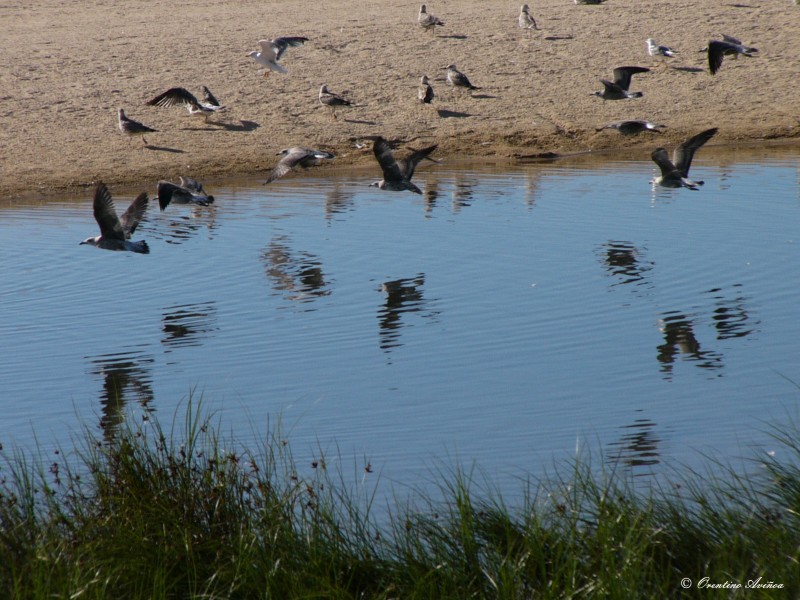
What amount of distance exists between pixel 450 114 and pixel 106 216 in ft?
38.9

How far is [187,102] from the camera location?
21.2 metres

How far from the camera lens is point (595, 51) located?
85.3ft

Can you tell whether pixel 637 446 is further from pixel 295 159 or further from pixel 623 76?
pixel 623 76

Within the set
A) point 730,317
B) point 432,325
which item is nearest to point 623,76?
point 730,317

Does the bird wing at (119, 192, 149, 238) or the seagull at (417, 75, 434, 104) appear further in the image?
the seagull at (417, 75, 434, 104)

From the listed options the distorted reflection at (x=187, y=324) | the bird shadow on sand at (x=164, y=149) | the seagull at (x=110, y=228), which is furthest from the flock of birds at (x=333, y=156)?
the distorted reflection at (x=187, y=324)

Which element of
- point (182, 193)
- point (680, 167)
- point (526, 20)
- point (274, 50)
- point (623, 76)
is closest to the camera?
point (182, 193)

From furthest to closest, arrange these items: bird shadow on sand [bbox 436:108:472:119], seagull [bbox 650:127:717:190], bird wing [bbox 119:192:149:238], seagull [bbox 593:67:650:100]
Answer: bird shadow on sand [bbox 436:108:472:119] < seagull [bbox 593:67:650:100] < seagull [bbox 650:127:717:190] < bird wing [bbox 119:192:149:238]

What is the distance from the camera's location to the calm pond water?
7.26 meters

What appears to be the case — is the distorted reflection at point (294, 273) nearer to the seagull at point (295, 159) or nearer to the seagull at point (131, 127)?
the seagull at point (295, 159)

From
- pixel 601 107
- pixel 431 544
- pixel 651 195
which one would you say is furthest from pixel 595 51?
pixel 431 544

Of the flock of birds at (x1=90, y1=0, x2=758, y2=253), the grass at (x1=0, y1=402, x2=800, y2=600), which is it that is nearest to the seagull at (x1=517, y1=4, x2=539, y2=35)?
the flock of birds at (x1=90, y1=0, x2=758, y2=253)

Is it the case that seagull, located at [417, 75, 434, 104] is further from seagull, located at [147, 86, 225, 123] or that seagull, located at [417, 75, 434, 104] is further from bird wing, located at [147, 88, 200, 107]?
bird wing, located at [147, 88, 200, 107]

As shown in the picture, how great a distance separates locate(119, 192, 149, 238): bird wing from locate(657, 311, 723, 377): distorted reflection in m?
6.27
